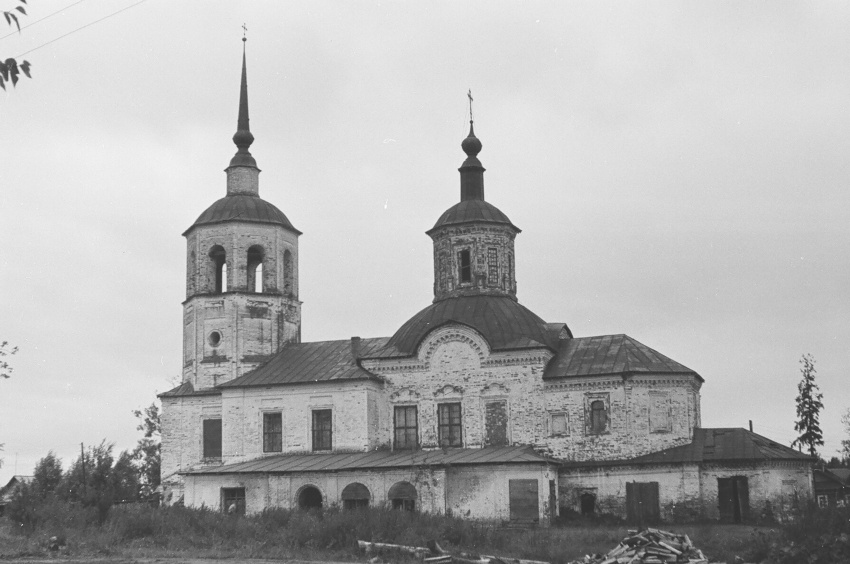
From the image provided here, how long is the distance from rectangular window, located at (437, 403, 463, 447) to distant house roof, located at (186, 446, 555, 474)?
62cm

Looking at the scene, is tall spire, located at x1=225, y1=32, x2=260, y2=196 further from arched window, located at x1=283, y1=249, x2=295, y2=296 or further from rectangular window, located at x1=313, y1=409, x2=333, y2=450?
rectangular window, located at x1=313, y1=409, x2=333, y2=450

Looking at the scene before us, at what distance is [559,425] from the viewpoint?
31047mm

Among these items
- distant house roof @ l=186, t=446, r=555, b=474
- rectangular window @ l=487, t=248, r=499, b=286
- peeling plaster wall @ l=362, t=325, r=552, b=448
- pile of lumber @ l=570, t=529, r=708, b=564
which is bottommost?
pile of lumber @ l=570, t=529, r=708, b=564

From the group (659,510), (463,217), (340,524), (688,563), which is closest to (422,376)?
(463,217)

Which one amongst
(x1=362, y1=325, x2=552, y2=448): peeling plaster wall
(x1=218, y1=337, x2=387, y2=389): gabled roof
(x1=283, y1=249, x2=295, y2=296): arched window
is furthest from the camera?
(x1=283, y1=249, x2=295, y2=296): arched window

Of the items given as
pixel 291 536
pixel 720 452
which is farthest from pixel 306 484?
pixel 720 452

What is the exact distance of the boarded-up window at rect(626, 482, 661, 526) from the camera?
95.4ft

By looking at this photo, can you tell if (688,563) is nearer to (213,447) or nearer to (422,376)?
(422,376)

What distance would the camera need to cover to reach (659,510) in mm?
29125

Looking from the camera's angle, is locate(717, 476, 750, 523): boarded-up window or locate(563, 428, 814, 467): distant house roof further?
locate(563, 428, 814, 467): distant house roof

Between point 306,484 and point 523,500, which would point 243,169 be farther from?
point 523,500

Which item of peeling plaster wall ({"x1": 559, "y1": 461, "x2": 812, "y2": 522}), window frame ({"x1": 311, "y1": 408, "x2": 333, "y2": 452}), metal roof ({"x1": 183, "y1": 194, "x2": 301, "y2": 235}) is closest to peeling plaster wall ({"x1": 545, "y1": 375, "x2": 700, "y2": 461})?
peeling plaster wall ({"x1": 559, "y1": 461, "x2": 812, "y2": 522})

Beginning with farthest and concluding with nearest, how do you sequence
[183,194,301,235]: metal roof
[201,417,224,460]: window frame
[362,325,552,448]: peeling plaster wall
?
[183,194,301,235]: metal roof < [201,417,224,460]: window frame < [362,325,552,448]: peeling plaster wall

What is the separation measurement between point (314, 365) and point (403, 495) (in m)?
6.10
